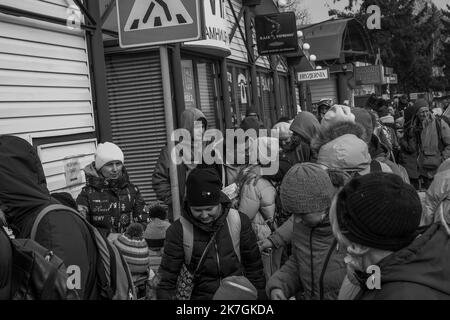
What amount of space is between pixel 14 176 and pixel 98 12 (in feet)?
18.1

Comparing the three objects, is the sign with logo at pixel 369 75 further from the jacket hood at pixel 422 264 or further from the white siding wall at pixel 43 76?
the jacket hood at pixel 422 264

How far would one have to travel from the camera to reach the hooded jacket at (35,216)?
2691 mm

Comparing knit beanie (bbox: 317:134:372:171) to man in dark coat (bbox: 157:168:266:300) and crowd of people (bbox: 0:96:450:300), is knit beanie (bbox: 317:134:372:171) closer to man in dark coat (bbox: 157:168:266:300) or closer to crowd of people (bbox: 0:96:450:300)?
crowd of people (bbox: 0:96:450:300)

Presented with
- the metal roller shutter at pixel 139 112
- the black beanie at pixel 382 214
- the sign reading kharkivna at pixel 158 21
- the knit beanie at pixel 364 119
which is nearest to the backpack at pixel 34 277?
the black beanie at pixel 382 214

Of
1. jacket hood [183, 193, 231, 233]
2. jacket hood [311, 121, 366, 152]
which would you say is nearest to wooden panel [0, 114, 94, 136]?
jacket hood [183, 193, 231, 233]

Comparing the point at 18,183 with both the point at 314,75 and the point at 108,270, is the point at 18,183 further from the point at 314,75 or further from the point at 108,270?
the point at 314,75

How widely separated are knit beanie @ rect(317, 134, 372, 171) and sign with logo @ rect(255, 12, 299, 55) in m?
11.7

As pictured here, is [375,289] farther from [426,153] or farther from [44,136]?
[426,153]

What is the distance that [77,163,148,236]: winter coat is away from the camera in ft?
16.1

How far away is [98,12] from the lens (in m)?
7.85

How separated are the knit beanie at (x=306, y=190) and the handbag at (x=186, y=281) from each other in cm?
62
